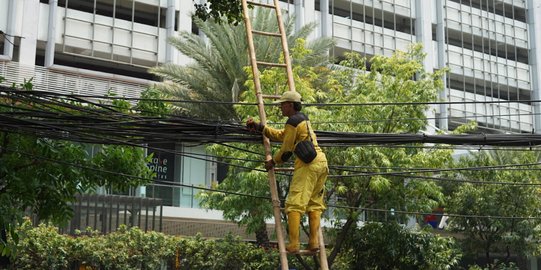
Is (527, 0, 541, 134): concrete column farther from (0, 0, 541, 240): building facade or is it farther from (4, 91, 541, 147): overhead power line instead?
(4, 91, 541, 147): overhead power line

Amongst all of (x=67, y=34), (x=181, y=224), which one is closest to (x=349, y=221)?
(x=181, y=224)

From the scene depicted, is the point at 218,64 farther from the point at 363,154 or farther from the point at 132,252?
the point at 363,154

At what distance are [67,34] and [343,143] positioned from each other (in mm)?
21930

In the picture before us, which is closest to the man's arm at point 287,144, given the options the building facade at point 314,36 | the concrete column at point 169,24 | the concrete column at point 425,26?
the building facade at point 314,36

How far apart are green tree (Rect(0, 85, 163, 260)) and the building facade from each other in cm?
1131

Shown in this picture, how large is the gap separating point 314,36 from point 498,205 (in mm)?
12169

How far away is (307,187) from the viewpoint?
829 cm

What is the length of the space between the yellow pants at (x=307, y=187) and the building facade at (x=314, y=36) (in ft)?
49.6

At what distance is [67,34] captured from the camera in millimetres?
30250

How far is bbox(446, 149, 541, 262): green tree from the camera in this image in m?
28.0

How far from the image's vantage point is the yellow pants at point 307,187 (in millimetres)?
8227

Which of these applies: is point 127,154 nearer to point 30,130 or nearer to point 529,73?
point 30,130

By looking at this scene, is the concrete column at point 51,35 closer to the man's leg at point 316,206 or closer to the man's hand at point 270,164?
the man's hand at point 270,164

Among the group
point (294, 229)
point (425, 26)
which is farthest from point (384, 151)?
point (425, 26)
